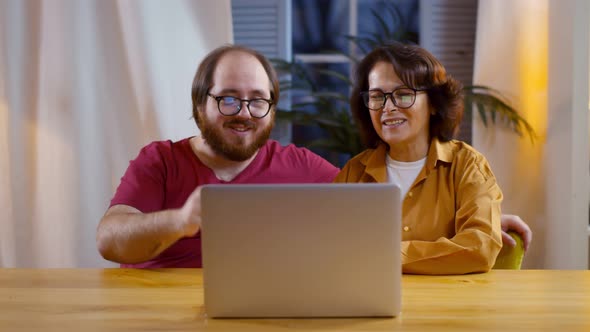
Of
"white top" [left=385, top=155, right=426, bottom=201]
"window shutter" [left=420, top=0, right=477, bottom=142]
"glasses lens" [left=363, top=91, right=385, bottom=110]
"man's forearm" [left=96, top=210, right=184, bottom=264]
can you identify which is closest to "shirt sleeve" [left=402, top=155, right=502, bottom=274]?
"white top" [left=385, top=155, right=426, bottom=201]

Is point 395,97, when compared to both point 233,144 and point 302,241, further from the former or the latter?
point 302,241

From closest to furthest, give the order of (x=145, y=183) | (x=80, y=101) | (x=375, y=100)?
1. (x=375, y=100)
2. (x=145, y=183)
3. (x=80, y=101)

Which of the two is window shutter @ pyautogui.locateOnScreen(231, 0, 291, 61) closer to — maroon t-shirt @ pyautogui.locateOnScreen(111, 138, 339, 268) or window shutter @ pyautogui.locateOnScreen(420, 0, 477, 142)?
window shutter @ pyautogui.locateOnScreen(420, 0, 477, 142)

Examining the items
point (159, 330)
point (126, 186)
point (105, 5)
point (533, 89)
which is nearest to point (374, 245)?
point (159, 330)

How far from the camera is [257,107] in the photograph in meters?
2.05

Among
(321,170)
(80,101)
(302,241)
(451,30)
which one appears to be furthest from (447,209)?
(451,30)

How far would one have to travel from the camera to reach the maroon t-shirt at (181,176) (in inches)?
78.3

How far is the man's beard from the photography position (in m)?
2.04

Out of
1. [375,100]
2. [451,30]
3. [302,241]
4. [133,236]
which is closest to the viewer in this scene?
[302,241]

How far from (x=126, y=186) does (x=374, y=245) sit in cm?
106

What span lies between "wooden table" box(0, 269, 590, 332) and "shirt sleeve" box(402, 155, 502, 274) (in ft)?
0.11

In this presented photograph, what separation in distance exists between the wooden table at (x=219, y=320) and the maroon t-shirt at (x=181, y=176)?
454mm

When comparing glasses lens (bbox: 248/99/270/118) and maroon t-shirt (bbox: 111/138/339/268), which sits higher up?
glasses lens (bbox: 248/99/270/118)

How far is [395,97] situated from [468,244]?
45 cm
